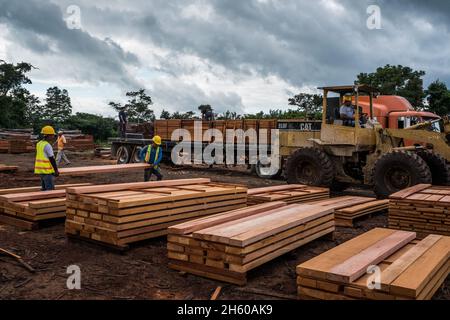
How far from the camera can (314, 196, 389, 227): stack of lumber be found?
851 centimetres

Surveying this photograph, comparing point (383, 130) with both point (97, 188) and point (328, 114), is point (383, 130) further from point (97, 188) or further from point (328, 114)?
point (97, 188)

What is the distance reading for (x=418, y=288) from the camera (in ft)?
13.3

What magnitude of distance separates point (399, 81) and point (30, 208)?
32.2 m

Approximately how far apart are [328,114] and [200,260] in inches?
315

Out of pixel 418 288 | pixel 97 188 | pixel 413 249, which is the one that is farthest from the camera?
pixel 97 188

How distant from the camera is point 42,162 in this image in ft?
29.2

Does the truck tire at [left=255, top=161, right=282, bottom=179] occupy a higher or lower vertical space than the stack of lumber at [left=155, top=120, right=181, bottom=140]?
lower

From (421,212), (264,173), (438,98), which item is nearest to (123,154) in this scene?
(264,173)

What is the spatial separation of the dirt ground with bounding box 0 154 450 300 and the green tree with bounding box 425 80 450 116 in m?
26.4

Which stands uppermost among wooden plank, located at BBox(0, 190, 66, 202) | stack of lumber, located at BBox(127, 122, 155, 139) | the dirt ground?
stack of lumber, located at BBox(127, 122, 155, 139)

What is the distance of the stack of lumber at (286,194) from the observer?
8.89m

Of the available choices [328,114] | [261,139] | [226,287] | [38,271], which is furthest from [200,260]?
[261,139]

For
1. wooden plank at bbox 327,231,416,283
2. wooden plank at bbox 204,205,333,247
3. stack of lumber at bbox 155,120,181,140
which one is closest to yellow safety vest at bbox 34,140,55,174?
wooden plank at bbox 204,205,333,247

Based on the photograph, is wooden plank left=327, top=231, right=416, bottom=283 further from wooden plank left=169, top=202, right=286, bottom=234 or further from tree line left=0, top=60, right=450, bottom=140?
tree line left=0, top=60, right=450, bottom=140
